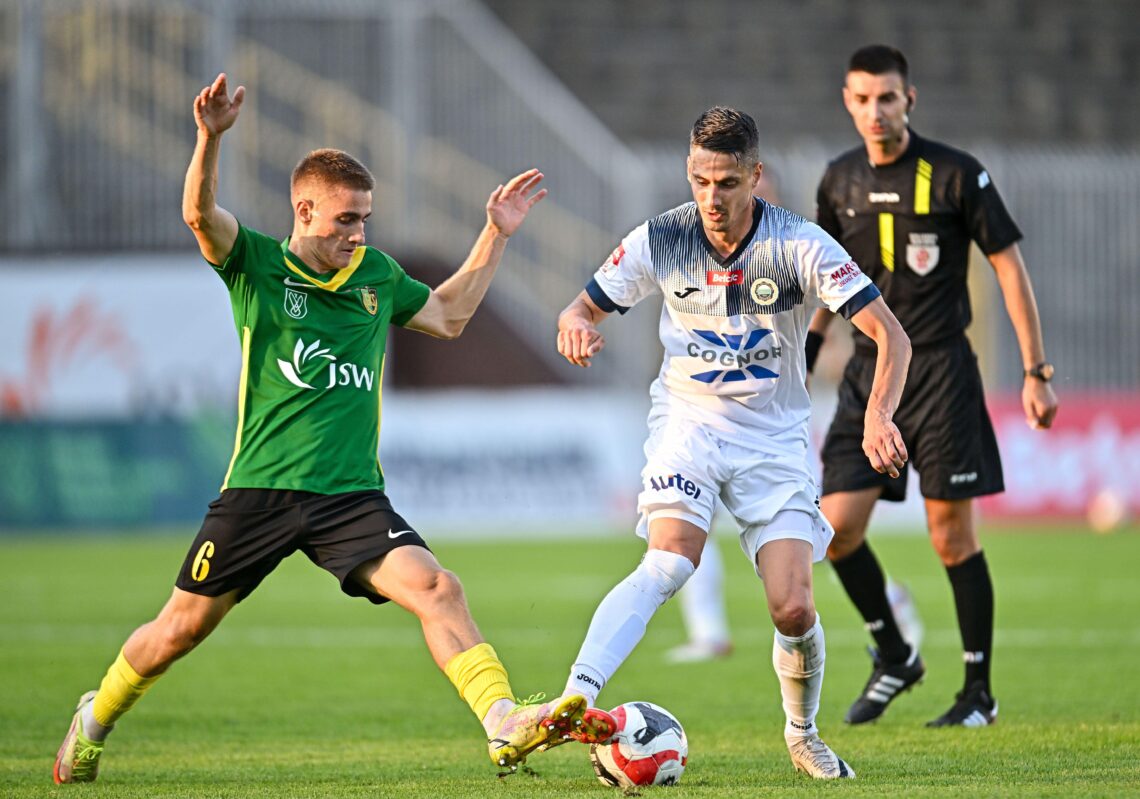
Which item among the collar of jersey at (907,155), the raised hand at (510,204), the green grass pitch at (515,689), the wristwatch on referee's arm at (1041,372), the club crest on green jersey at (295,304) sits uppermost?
the collar of jersey at (907,155)

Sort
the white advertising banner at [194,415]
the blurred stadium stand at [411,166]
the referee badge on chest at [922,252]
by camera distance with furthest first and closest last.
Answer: the blurred stadium stand at [411,166]
the white advertising banner at [194,415]
the referee badge on chest at [922,252]

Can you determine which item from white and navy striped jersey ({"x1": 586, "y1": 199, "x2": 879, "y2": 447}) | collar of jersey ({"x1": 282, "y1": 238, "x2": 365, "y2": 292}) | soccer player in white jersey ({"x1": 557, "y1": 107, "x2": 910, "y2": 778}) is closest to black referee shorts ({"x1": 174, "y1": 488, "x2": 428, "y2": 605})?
collar of jersey ({"x1": 282, "y1": 238, "x2": 365, "y2": 292})

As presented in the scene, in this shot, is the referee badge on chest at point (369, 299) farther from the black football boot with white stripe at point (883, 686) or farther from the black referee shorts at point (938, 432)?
the black football boot with white stripe at point (883, 686)

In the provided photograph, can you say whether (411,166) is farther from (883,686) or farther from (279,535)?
(279,535)

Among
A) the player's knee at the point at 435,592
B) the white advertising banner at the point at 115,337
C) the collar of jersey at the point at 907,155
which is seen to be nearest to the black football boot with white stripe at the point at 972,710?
the collar of jersey at the point at 907,155

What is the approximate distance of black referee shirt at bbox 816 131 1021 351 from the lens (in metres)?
6.98

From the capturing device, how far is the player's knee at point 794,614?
5.51m

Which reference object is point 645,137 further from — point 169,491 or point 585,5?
point 169,491

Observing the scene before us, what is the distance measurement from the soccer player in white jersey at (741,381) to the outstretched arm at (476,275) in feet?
1.82

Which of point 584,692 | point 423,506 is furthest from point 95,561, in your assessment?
point 584,692

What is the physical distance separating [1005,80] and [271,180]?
11.4m

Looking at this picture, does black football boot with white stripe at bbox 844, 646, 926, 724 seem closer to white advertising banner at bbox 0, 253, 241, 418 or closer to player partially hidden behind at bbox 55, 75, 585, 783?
player partially hidden behind at bbox 55, 75, 585, 783

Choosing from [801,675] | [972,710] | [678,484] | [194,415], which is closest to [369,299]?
[678,484]

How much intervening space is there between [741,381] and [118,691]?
7.59ft
